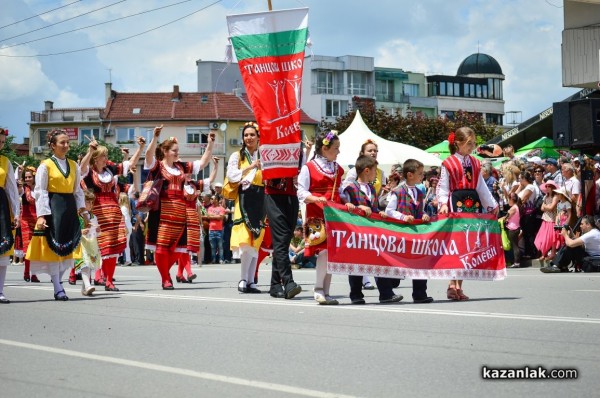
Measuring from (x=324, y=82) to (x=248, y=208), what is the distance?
366 feet

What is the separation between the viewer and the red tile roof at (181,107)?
112812 mm

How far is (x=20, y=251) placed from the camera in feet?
90.1

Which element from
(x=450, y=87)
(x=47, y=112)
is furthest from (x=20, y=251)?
(x=450, y=87)

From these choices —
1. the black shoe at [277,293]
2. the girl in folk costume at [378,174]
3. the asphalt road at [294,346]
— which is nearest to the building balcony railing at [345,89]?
the girl in folk costume at [378,174]

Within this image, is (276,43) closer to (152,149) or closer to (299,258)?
(152,149)

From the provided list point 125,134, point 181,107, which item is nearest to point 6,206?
point 181,107

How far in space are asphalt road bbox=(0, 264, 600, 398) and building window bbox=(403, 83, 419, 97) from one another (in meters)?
126

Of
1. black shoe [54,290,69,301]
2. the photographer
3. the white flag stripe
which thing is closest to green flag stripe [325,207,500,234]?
the white flag stripe

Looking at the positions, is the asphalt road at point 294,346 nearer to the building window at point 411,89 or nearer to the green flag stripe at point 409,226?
the green flag stripe at point 409,226

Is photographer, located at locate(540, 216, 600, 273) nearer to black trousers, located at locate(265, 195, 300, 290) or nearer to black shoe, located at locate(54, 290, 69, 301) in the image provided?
black trousers, located at locate(265, 195, 300, 290)

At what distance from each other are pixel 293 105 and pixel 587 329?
5.14 m

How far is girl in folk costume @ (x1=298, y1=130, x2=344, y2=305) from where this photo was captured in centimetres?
1270

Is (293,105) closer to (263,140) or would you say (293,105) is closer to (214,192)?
(263,140)

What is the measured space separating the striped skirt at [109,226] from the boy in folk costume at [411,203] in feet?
15.6
